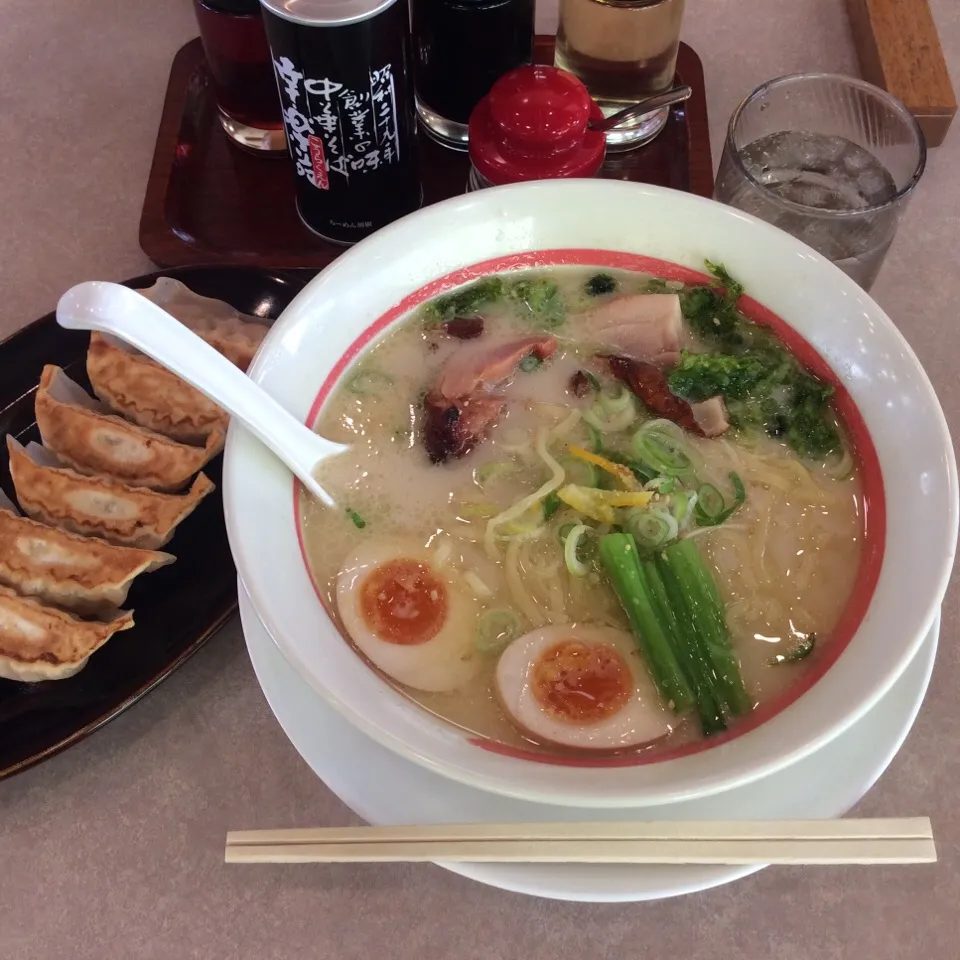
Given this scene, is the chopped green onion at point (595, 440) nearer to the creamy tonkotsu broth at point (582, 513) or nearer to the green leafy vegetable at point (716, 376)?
the creamy tonkotsu broth at point (582, 513)


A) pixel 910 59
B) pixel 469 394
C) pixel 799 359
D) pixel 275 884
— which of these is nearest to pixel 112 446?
pixel 469 394

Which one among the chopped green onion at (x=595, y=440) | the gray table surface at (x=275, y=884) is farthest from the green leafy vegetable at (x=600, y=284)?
the gray table surface at (x=275, y=884)

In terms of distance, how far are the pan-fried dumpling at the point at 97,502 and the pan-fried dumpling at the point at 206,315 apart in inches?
9.3

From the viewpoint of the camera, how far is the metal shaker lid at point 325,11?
112 cm

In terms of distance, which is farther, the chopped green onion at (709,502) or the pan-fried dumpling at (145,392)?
the pan-fried dumpling at (145,392)

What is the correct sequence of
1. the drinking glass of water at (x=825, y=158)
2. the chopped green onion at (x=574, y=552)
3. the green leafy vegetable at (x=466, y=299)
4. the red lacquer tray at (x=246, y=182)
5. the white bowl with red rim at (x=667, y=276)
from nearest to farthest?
1. the white bowl with red rim at (x=667, y=276)
2. the chopped green onion at (x=574, y=552)
3. the green leafy vegetable at (x=466, y=299)
4. the drinking glass of water at (x=825, y=158)
5. the red lacquer tray at (x=246, y=182)

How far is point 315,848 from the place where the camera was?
0.88m

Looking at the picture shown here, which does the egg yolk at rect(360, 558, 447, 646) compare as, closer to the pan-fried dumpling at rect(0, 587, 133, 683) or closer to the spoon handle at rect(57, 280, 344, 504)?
the spoon handle at rect(57, 280, 344, 504)

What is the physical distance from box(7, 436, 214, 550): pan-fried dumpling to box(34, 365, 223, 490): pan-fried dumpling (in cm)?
3

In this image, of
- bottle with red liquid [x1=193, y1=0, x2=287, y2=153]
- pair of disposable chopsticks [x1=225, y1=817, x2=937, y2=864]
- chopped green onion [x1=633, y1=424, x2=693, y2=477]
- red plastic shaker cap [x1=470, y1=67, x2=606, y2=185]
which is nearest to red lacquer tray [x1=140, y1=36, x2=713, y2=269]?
bottle with red liquid [x1=193, y1=0, x2=287, y2=153]

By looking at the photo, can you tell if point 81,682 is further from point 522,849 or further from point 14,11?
point 14,11

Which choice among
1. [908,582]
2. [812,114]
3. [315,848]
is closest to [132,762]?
[315,848]

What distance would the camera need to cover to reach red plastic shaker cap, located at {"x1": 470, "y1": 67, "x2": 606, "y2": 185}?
4.19ft

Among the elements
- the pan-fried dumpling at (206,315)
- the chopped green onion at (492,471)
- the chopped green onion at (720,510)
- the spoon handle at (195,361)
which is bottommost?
the chopped green onion at (720,510)
